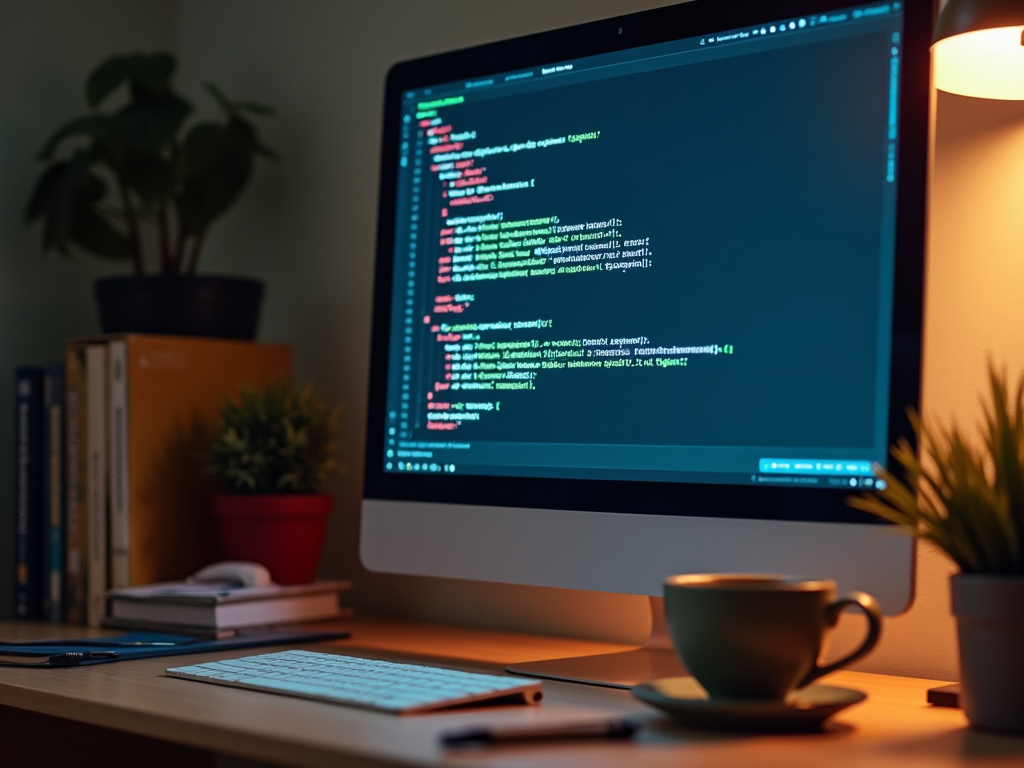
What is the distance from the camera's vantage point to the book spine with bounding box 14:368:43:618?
143 centimetres

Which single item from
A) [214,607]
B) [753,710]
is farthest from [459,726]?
[214,607]

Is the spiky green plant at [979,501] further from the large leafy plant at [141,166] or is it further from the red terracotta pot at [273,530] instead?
the large leafy plant at [141,166]

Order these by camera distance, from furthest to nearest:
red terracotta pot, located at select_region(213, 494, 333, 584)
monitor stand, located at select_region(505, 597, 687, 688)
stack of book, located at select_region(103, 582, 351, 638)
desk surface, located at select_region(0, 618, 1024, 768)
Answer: red terracotta pot, located at select_region(213, 494, 333, 584)
stack of book, located at select_region(103, 582, 351, 638)
monitor stand, located at select_region(505, 597, 687, 688)
desk surface, located at select_region(0, 618, 1024, 768)

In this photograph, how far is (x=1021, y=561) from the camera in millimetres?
758

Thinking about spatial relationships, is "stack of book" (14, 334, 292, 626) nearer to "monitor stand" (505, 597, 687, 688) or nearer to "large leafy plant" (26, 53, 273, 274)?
"large leafy plant" (26, 53, 273, 274)

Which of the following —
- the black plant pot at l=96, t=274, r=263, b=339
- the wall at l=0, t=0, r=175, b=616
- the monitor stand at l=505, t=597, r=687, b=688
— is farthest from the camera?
the wall at l=0, t=0, r=175, b=616

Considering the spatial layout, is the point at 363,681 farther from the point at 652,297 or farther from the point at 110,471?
the point at 110,471

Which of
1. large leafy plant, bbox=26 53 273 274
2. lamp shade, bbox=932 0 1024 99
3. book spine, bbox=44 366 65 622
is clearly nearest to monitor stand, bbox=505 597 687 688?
lamp shade, bbox=932 0 1024 99

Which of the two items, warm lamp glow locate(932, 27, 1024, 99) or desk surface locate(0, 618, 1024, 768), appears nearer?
desk surface locate(0, 618, 1024, 768)

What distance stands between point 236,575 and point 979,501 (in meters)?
0.83

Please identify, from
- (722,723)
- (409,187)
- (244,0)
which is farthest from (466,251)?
(244,0)

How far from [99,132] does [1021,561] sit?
1222 mm

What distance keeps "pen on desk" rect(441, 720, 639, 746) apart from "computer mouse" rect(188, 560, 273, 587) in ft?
2.04

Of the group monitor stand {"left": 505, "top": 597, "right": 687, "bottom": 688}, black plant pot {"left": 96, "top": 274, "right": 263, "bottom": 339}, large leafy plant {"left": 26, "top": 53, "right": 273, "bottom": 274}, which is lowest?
monitor stand {"left": 505, "top": 597, "right": 687, "bottom": 688}
